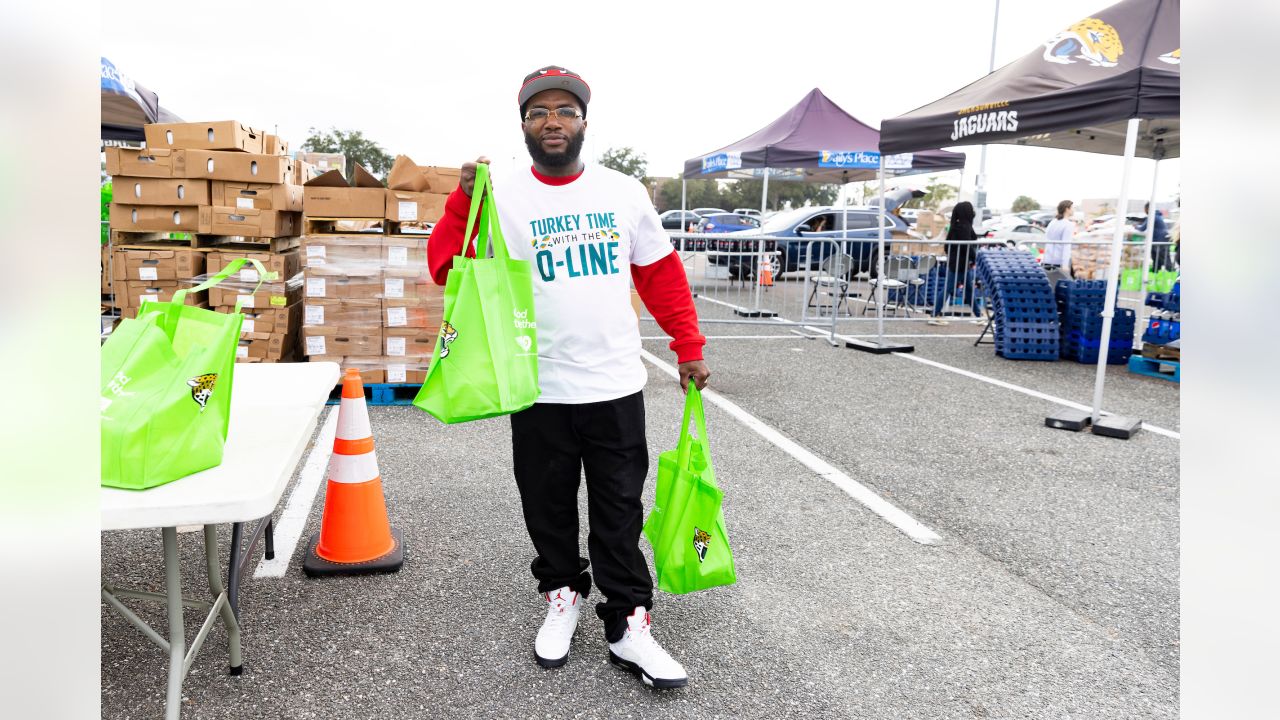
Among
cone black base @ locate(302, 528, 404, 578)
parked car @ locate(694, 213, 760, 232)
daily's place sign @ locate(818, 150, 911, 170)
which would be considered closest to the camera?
cone black base @ locate(302, 528, 404, 578)

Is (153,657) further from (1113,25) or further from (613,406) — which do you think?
(1113,25)

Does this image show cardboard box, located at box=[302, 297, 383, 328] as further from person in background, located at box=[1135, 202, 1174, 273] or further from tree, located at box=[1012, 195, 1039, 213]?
tree, located at box=[1012, 195, 1039, 213]

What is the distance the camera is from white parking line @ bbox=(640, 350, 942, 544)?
437 centimetres

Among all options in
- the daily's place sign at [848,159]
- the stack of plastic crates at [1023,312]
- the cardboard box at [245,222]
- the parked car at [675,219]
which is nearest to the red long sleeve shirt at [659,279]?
the cardboard box at [245,222]

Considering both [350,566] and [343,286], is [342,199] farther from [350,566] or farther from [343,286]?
[350,566]

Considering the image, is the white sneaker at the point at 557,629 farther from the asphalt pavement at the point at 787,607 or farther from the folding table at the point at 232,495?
the folding table at the point at 232,495

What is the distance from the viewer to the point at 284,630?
10.4 feet

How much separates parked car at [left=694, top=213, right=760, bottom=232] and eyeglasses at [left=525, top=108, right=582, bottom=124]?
24075 mm

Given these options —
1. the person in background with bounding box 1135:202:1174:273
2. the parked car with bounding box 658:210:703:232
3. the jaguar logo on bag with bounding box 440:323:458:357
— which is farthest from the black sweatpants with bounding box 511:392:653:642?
the parked car with bounding box 658:210:703:232

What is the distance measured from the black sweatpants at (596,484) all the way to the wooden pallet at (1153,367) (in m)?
7.57

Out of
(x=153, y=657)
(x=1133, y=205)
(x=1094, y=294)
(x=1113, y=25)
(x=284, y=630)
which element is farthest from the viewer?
(x=1133, y=205)

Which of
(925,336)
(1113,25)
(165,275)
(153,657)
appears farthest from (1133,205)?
(153,657)
